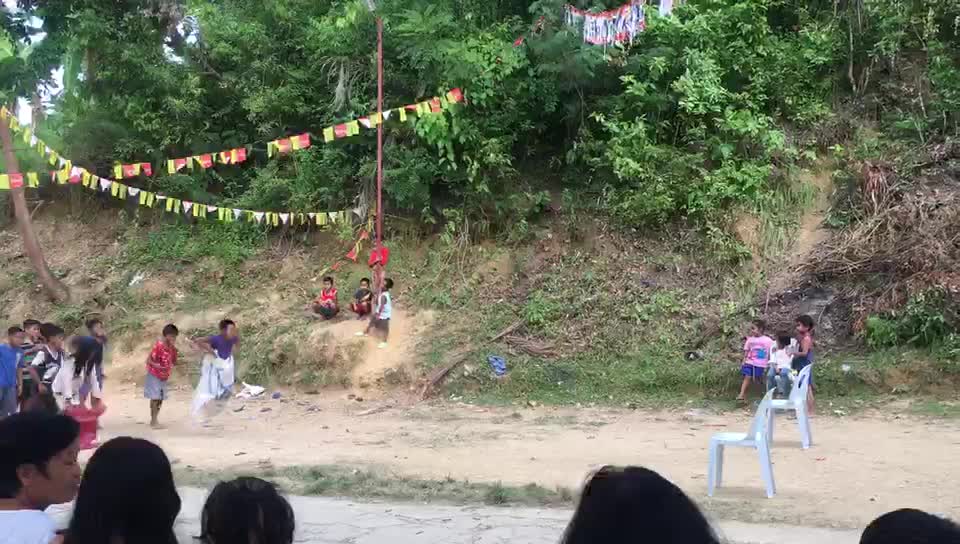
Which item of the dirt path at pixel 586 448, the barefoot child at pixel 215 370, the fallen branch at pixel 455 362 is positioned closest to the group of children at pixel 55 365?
the dirt path at pixel 586 448

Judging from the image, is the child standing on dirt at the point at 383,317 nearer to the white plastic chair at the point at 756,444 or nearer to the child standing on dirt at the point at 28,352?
the child standing on dirt at the point at 28,352

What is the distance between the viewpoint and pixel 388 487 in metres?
6.75

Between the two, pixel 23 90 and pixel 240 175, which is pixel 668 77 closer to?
pixel 240 175

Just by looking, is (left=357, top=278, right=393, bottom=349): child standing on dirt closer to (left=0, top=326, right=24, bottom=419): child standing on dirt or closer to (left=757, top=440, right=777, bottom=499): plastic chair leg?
(left=0, top=326, right=24, bottom=419): child standing on dirt

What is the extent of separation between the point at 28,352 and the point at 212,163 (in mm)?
8435

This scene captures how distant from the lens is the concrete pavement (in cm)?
507

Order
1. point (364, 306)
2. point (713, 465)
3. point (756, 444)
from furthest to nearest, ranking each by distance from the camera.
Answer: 1. point (364, 306)
2. point (713, 465)
3. point (756, 444)

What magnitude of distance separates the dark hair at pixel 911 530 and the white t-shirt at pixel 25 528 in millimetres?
2029

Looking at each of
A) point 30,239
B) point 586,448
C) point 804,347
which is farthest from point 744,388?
point 30,239

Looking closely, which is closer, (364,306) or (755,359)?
(755,359)

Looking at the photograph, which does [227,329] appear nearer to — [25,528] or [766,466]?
[766,466]

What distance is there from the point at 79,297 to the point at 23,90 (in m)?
4.45

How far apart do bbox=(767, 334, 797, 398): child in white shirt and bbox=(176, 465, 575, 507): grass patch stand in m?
5.13

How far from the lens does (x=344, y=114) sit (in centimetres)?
1619
